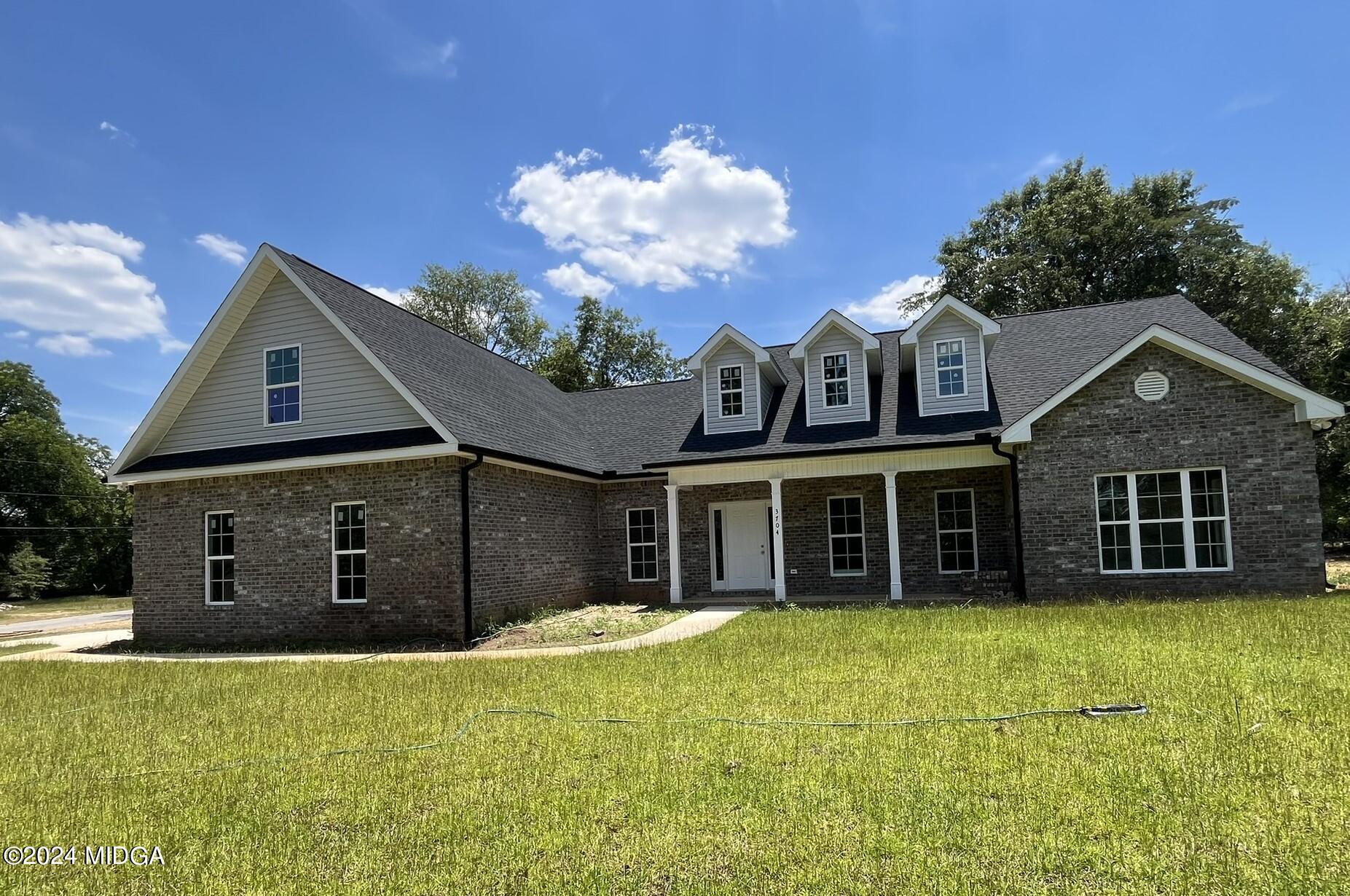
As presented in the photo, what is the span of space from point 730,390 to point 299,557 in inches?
394

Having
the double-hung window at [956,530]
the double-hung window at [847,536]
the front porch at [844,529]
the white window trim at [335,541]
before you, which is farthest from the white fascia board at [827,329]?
the white window trim at [335,541]

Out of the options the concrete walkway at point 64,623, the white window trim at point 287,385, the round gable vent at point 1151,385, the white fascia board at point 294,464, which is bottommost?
the concrete walkway at point 64,623

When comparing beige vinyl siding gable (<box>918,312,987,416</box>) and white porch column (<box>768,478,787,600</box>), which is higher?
beige vinyl siding gable (<box>918,312,987,416</box>)

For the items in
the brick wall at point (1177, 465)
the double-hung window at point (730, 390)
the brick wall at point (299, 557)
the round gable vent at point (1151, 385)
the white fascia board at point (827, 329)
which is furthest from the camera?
the double-hung window at point (730, 390)

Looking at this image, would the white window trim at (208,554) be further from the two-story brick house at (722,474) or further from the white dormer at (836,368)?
the white dormer at (836,368)

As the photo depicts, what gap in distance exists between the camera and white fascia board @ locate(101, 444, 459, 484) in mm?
13703

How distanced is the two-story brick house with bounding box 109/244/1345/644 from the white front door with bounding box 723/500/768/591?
54mm

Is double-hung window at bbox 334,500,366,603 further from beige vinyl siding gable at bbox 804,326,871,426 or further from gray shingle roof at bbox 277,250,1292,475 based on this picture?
beige vinyl siding gable at bbox 804,326,871,426

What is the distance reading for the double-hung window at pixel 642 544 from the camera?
19344 mm

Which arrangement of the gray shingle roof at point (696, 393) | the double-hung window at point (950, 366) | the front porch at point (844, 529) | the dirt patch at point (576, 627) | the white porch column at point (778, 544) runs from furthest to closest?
the double-hung window at point (950, 366) → the white porch column at point (778, 544) → the front porch at point (844, 529) → the gray shingle roof at point (696, 393) → the dirt patch at point (576, 627)

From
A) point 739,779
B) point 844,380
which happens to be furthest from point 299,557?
point 739,779

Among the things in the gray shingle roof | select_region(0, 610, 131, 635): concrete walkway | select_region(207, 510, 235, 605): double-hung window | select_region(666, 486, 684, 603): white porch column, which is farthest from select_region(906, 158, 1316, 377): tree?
select_region(0, 610, 131, 635): concrete walkway

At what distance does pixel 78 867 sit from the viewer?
4.52 m

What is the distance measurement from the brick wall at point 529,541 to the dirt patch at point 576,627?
38cm
